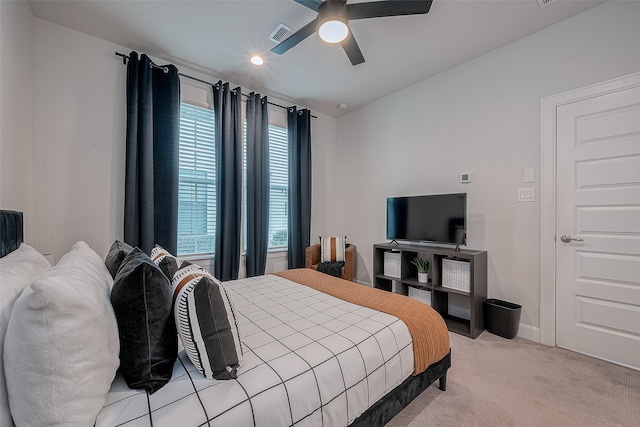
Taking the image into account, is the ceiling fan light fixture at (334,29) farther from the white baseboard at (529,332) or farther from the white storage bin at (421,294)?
the white baseboard at (529,332)

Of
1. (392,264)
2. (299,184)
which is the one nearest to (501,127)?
(392,264)

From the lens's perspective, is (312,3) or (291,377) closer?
(291,377)

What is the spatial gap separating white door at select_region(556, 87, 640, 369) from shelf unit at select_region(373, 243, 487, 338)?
2.01 ft

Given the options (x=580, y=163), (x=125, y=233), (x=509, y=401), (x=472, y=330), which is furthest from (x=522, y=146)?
(x=125, y=233)

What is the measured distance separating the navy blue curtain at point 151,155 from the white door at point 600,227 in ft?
12.5

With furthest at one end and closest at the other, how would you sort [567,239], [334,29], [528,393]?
[567,239]
[334,29]
[528,393]

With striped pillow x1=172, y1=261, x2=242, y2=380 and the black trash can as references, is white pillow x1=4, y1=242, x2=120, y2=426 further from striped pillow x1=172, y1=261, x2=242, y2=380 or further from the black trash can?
the black trash can

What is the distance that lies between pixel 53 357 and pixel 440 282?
120 inches

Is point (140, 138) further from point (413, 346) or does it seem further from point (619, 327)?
point (619, 327)

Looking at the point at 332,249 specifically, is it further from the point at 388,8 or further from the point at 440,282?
the point at 388,8

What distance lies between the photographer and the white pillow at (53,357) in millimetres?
642

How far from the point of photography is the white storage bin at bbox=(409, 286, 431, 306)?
3.00 meters

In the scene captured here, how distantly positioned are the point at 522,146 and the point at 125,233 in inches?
158

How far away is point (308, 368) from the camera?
41.8 inches
